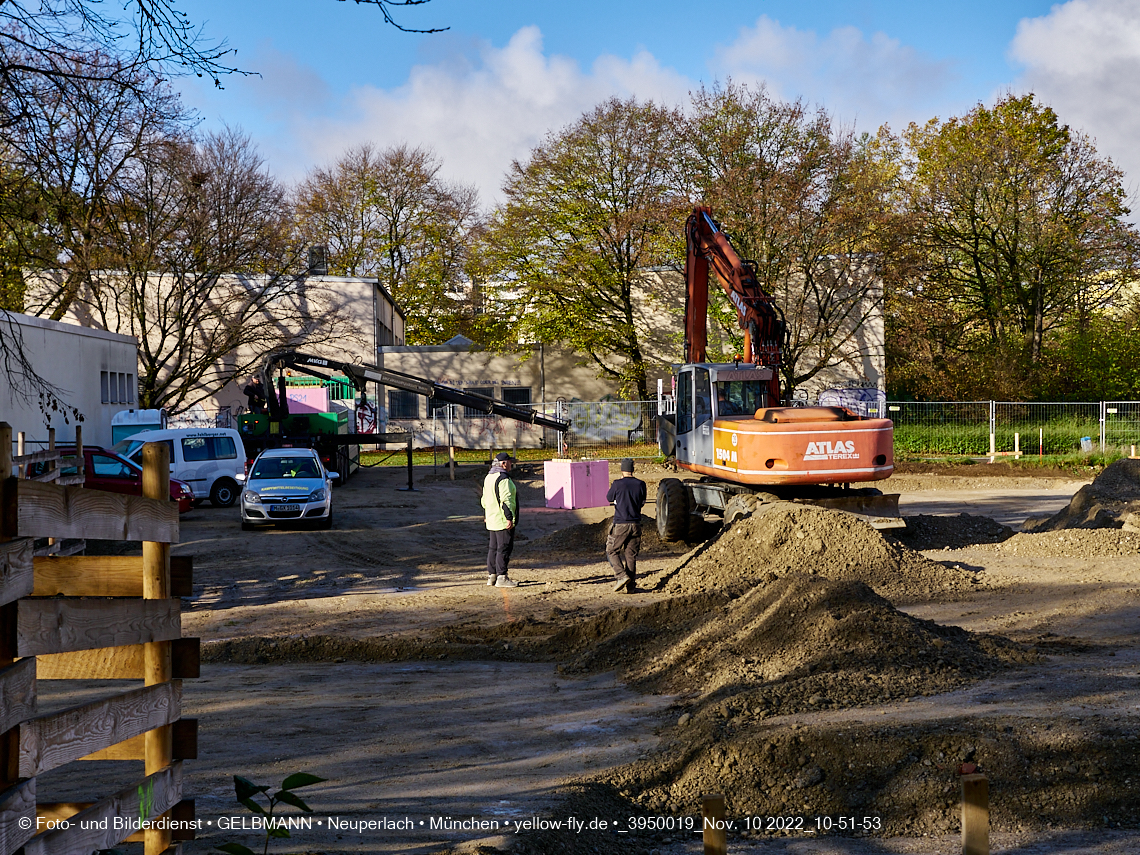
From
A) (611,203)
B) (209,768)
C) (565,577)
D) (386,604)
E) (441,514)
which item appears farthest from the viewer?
(611,203)

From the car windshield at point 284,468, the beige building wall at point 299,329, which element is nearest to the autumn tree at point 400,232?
the beige building wall at point 299,329

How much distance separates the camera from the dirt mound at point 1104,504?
57.9 feet

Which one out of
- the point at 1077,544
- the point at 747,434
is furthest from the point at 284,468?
the point at 1077,544

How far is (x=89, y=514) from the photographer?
376 centimetres

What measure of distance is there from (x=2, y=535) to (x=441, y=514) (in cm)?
2101

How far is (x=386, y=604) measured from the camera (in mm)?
13789

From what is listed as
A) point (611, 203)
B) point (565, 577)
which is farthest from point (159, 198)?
point (565, 577)

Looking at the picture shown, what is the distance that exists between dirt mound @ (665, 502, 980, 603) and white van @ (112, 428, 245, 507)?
14.6m

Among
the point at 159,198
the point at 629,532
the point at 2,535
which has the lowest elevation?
the point at 629,532

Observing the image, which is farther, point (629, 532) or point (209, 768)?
point (629, 532)

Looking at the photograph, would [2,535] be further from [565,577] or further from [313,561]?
[313,561]

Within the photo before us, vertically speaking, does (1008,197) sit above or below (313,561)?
above

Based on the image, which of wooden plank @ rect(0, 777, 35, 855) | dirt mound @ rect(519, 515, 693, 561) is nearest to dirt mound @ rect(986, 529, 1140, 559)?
dirt mound @ rect(519, 515, 693, 561)

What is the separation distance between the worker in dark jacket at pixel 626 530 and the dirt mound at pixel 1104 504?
28.6ft
